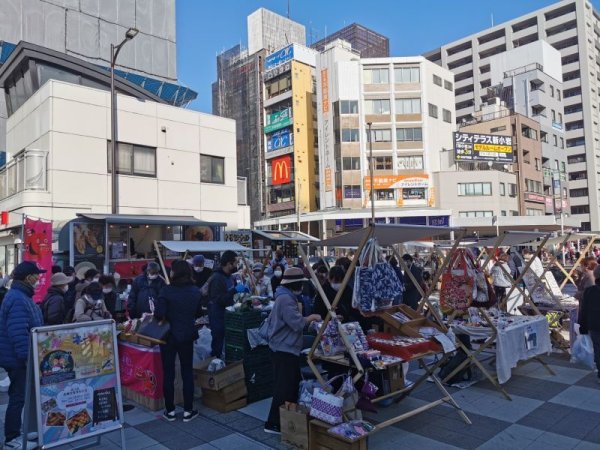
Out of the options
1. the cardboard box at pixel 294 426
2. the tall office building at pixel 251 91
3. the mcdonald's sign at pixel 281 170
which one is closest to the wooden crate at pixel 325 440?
the cardboard box at pixel 294 426

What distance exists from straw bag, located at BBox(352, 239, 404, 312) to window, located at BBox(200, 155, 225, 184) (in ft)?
56.4

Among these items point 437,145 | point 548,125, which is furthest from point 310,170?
point 548,125

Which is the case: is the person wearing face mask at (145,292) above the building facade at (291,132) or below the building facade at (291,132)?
below

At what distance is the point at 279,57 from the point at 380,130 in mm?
17795

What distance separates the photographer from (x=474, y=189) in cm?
5056

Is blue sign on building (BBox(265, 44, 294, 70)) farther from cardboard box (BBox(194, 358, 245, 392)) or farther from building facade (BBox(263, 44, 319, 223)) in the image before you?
cardboard box (BBox(194, 358, 245, 392))

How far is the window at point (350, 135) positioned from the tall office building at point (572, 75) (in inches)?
1212

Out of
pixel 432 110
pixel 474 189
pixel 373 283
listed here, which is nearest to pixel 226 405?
pixel 373 283

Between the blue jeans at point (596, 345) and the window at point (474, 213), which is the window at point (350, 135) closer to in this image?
the window at point (474, 213)

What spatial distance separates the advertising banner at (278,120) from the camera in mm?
56500

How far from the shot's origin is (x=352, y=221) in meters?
49.2

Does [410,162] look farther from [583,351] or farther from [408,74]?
[583,351]

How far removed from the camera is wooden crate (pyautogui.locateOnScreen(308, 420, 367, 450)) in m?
4.38

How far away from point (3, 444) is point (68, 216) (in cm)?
1365
